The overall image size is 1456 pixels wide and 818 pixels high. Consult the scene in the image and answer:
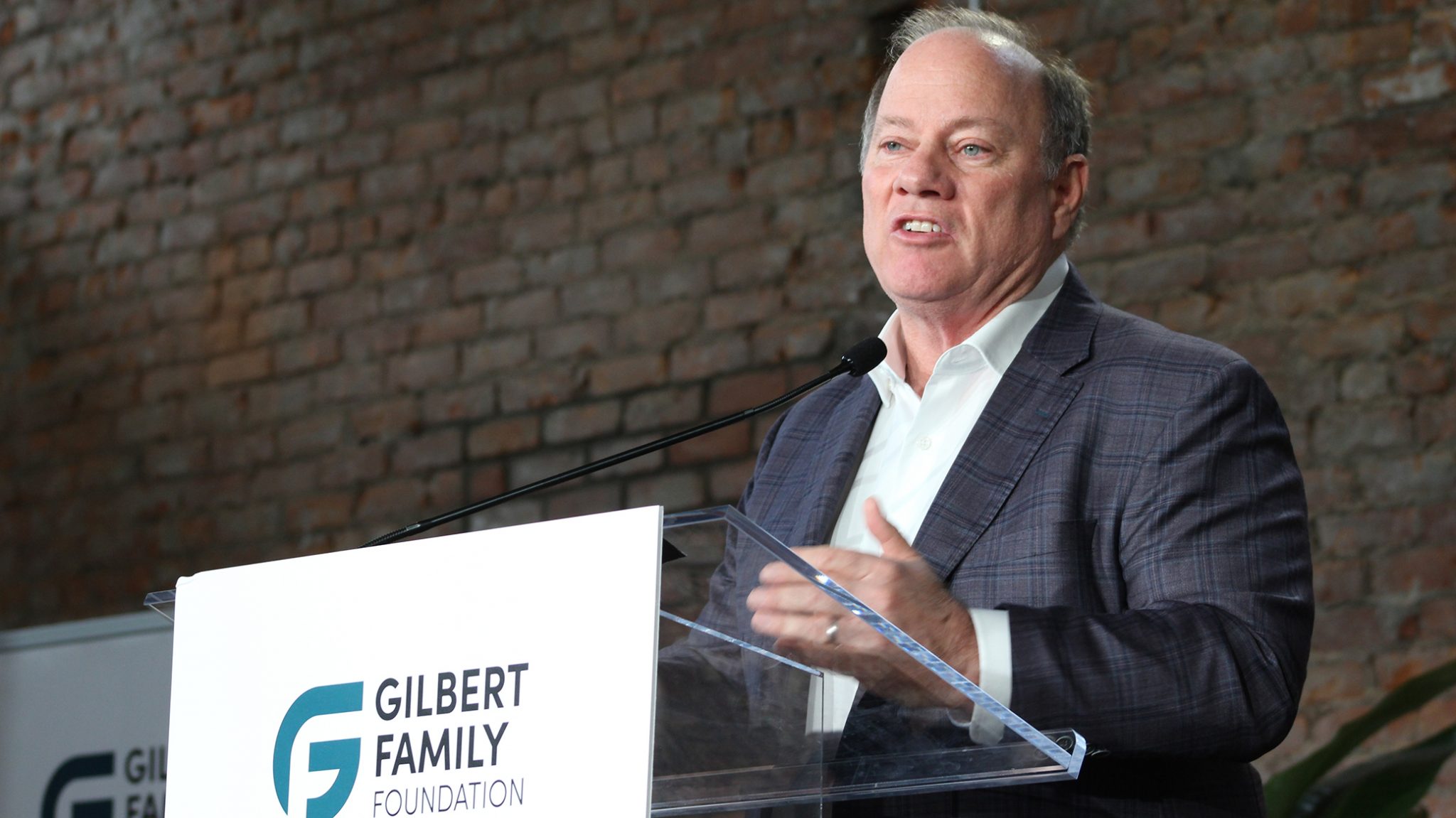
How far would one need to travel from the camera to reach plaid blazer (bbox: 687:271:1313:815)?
1129 mm

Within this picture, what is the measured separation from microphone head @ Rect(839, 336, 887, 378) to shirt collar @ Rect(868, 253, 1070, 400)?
4.2 inches

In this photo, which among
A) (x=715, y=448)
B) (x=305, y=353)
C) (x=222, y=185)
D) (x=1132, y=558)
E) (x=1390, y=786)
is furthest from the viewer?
(x=222, y=185)

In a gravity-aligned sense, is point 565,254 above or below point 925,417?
above

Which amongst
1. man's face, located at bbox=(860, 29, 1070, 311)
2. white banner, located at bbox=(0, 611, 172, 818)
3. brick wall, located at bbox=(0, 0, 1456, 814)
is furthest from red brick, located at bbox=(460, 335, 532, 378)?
man's face, located at bbox=(860, 29, 1070, 311)

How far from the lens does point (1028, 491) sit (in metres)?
1.31

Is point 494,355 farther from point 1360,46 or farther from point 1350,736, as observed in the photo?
point 1350,736

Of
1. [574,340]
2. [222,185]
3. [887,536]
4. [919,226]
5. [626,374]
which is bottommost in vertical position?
[887,536]

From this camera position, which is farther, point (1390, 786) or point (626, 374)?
point (626, 374)

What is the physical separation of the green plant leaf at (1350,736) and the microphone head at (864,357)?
1180mm

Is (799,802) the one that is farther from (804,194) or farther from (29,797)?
(804,194)

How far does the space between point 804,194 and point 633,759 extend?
2.71 m

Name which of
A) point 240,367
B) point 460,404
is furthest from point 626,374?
point 240,367

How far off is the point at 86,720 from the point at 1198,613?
2.13 m

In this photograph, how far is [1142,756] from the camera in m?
1.19
